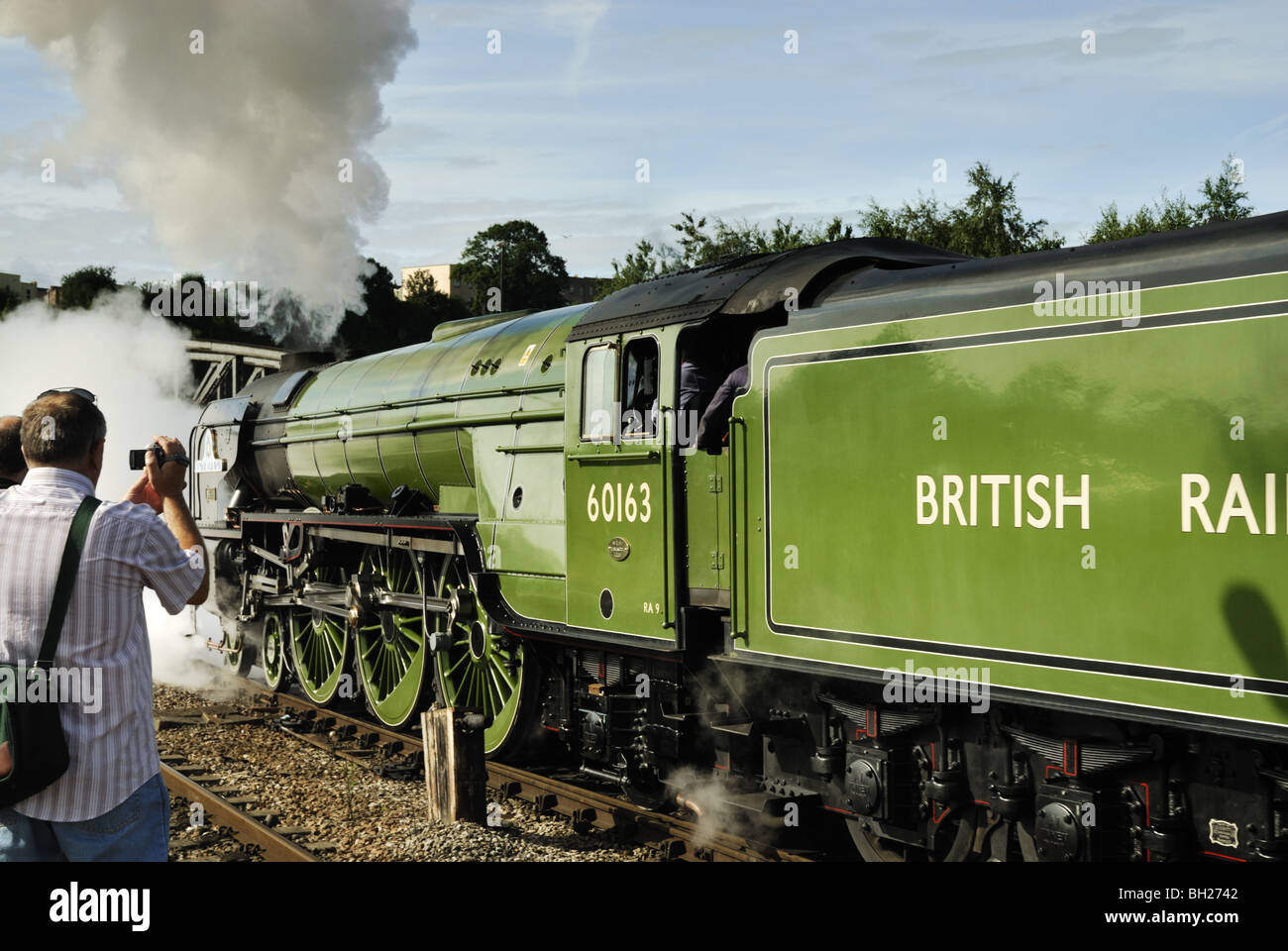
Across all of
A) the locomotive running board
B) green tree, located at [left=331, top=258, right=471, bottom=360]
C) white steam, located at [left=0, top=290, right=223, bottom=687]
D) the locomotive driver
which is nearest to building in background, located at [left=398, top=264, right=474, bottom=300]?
green tree, located at [left=331, top=258, right=471, bottom=360]

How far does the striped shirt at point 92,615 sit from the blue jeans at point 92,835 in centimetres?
3

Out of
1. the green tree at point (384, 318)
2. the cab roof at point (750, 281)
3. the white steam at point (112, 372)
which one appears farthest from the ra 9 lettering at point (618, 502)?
the green tree at point (384, 318)

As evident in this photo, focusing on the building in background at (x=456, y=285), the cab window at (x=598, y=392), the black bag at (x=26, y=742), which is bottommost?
the black bag at (x=26, y=742)

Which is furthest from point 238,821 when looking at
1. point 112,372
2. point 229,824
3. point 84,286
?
point 84,286

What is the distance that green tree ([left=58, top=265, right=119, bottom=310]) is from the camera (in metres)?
48.6

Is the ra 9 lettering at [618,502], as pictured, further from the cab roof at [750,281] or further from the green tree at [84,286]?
the green tree at [84,286]

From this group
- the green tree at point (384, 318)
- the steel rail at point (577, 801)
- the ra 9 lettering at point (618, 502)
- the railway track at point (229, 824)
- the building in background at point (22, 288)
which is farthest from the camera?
the green tree at point (384, 318)

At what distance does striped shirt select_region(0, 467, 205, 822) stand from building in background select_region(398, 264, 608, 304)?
6646 centimetres

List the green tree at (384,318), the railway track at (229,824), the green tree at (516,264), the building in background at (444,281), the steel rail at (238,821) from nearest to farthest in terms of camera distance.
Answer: the steel rail at (238,821), the railway track at (229,824), the green tree at (384,318), the green tree at (516,264), the building in background at (444,281)

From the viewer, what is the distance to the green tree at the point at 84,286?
48.6m

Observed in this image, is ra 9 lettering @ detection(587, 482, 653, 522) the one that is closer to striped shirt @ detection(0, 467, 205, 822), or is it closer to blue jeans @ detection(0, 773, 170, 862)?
striped shirt @ detection(0, 467, 205, 822)

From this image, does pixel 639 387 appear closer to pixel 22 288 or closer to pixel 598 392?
pixel 598 392

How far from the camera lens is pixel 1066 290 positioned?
444 cm

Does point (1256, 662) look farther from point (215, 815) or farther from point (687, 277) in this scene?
point (215, 815)
